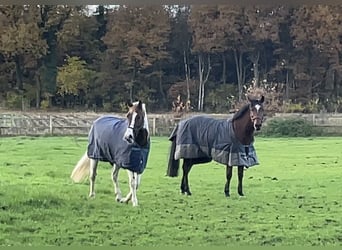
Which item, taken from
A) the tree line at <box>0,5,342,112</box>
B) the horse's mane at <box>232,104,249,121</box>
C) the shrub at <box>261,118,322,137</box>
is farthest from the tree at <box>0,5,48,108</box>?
the shrub at <box>261,118,322,137</box>

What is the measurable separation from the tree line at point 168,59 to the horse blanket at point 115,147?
113 mm

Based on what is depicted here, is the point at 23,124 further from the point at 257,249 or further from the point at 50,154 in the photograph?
the point at 257,249

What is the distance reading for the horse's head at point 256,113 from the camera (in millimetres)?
4227

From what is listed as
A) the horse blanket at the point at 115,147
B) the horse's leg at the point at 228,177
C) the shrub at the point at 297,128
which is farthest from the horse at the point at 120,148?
the shrub at the point at 297,128

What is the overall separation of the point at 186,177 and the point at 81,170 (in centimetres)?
56

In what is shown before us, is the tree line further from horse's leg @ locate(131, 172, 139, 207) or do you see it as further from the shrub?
horse's leg @ locate(131, 172, 139, 207)

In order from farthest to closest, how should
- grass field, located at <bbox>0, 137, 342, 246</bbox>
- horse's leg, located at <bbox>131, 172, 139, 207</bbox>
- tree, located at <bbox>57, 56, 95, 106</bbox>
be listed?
tree, located at <bbox>57, 56, 95, 106</bbox>, horse's leg, located at <bbox>131, 172, 139, 207</bbox>, grass field, located at <bbox>0, 137, 342, 246</bbox>

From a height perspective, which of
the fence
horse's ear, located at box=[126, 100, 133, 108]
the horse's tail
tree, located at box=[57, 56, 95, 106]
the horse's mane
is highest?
tree, located at box=[57, 56, 95, 106]

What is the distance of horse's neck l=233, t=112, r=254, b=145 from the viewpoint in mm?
4242

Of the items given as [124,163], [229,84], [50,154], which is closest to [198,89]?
[229,84]

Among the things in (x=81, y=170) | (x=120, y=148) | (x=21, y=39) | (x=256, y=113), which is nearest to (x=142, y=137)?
(x=120, y=148)

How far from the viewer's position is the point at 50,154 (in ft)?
14.4

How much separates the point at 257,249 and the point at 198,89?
2.99ft

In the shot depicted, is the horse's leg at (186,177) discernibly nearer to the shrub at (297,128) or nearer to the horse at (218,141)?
the horse at (218,141)
